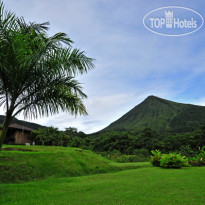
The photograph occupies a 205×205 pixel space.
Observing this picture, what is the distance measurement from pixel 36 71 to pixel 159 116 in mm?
81088

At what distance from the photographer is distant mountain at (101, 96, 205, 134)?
221 feet

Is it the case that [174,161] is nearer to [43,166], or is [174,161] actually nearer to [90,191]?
[90,191]

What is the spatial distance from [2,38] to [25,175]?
15.9 feet

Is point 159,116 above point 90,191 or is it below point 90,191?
above

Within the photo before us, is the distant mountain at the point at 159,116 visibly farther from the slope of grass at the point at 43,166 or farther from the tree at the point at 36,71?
the tree at the point at 36,71

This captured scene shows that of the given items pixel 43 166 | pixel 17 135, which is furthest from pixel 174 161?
pixel 17 135

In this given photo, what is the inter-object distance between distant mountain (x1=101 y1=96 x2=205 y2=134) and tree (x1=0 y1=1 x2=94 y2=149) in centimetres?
5334

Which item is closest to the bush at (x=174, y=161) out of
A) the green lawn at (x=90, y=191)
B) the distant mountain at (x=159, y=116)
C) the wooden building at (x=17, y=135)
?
the green lawn at (x=90, y=191)

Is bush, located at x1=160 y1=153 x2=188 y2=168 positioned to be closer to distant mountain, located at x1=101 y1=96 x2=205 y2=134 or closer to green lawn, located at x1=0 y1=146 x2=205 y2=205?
green lawn, located at x1=0 y1=146 x2=205 y2=205

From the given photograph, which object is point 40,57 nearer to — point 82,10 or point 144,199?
point 144,199

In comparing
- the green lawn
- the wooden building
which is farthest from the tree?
the wooden building

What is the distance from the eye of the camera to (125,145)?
29875 millimetres

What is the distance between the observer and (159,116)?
81.7m

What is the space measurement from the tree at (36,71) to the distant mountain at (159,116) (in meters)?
53.3
